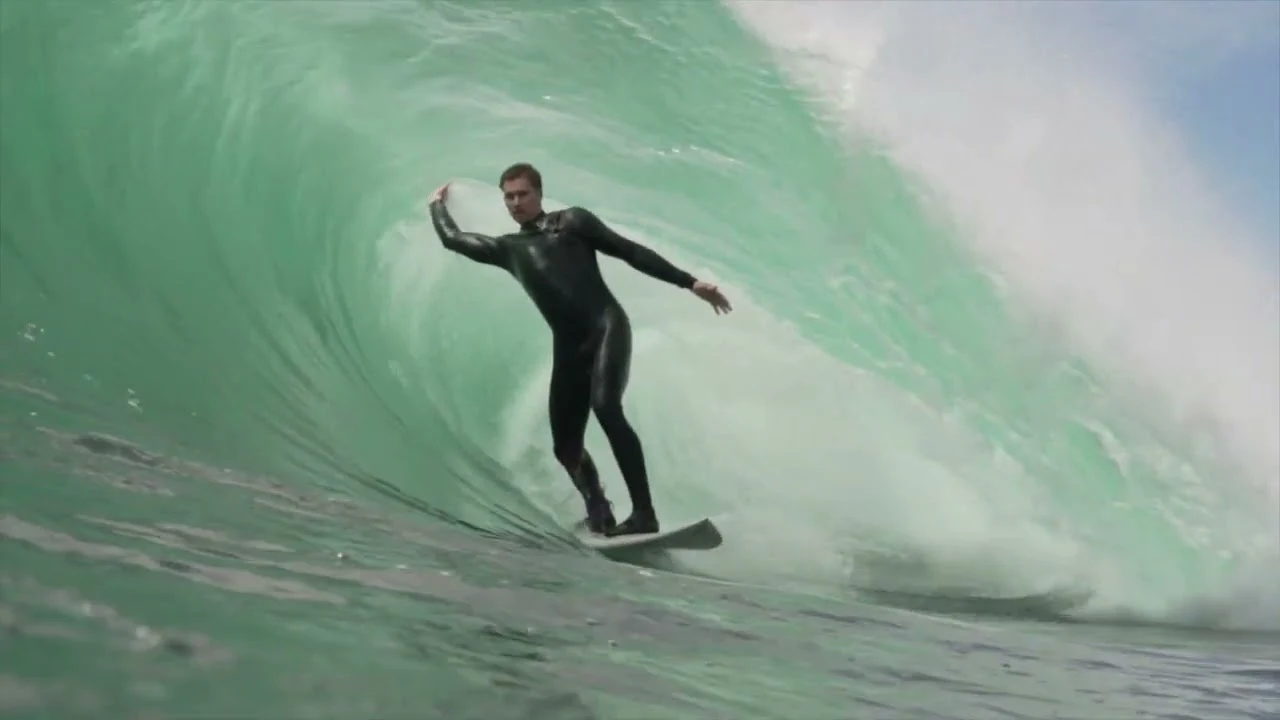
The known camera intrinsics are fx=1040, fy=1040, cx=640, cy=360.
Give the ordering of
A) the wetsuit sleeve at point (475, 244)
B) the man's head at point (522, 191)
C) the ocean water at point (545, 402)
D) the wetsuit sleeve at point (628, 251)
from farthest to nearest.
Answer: the wetsuit sleeve at point (475, 244) → the man's head at point (522, 191) → the wetsuit sleeve at point (628, 251) → the ocean water at point (545, 402)

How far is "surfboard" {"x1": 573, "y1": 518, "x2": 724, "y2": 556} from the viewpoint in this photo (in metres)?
4.07

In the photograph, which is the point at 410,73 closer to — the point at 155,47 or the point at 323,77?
the point at 323,77

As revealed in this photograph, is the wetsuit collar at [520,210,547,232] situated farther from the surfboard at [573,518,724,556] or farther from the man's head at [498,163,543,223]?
the surfboard at [573,518,724,556]

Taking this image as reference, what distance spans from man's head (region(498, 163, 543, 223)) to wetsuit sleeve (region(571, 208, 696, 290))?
0.56 feet

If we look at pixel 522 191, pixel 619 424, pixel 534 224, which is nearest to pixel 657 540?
pixel 619 424

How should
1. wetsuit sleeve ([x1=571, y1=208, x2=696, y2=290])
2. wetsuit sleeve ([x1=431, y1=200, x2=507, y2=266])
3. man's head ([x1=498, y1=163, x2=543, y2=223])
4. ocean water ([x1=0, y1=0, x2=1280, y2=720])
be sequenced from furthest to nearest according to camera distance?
wetsuit sleeve ([x1=431, y1=200, x2=507, y2=266]) < man's head ([x1=498, y1=163, x2=543, y2=223]) < wetsuit sleeve ([x1=571, y1=208, x2=696, y2=290]) < ocean water ([x1=0, y1=0, x2=1280, y2=720])

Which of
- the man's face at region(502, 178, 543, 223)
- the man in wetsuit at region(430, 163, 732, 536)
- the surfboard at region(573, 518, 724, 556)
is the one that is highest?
the man's face at region(502, 178, 543, 223)

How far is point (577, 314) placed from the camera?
4.23m

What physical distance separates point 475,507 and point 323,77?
4.51 m

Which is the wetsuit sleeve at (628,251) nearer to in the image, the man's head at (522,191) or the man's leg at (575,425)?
the man's head at (522,191)

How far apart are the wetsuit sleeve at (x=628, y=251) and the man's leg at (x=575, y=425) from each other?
0.47 m

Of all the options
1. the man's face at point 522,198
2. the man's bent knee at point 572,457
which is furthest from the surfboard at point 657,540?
the man's face at point 522,198

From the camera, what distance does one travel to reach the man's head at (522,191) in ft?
13.8

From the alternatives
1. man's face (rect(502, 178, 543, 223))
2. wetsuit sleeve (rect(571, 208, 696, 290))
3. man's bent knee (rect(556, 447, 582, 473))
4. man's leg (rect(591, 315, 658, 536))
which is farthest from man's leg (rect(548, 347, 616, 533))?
man's face (rect(502, 178, 543, 223))
